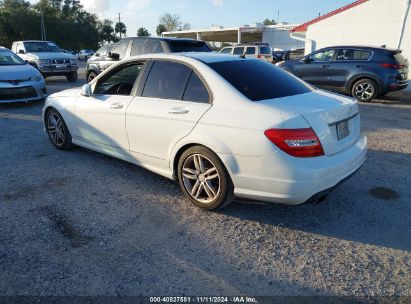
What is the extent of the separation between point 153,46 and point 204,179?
6.70 metres

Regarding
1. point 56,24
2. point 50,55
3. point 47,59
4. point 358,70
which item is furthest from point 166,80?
point 56,24

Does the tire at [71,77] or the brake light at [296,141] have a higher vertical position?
the brake light at [296,141]

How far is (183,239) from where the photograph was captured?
3.19m

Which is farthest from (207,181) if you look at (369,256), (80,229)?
(369,256)

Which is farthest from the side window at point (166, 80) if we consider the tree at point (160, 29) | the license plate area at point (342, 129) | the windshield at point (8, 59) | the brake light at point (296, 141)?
the tree at point (160, 29)

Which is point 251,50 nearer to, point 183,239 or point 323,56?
point 323,56

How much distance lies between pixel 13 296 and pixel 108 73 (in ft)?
10.0

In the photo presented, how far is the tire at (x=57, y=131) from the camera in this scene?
540 cm

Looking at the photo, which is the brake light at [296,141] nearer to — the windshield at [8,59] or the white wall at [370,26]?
the windshield at [8,59]

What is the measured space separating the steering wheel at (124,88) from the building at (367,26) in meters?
12.8

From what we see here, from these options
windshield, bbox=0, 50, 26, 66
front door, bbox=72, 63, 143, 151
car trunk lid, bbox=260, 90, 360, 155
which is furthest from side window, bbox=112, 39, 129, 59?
car trunk lid, bbox=260, 90, 360, 155

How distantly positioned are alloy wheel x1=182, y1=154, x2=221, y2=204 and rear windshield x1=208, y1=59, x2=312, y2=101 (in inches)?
31.5

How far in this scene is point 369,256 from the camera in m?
2.95

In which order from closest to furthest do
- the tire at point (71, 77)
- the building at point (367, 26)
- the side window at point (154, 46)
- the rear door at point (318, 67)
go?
the side window at point (154, 46)
the rear door at point (318, 67)
the building at point (367, 26)
the tire at point (71, 77)
